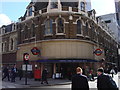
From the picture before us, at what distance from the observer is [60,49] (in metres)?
19.4

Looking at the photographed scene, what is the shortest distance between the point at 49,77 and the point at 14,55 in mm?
10288

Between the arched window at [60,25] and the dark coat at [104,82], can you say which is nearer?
the dark coat at [104,82]

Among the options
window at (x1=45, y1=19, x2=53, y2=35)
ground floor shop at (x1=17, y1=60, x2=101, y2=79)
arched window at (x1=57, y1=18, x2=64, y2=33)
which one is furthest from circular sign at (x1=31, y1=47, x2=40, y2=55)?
arched window at (x1=57, y1=18, x2=64, y2=33)

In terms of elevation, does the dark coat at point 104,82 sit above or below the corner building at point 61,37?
below

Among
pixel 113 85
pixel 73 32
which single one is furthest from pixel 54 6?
pixel 113 85

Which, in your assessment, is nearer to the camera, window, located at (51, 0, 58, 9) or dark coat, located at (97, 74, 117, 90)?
dark coat, located at (97, 74, 117, 90)

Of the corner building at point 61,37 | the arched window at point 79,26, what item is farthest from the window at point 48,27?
the arched window at point 79,26

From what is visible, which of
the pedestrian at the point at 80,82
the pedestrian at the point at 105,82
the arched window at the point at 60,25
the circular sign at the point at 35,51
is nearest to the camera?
the pedestrian at the point at 105,82

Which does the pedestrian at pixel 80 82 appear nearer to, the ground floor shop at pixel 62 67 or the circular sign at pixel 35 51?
the circular sign at pixel 35 51

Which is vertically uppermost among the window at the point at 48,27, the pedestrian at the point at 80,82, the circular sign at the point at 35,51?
the window at the point at 48,27

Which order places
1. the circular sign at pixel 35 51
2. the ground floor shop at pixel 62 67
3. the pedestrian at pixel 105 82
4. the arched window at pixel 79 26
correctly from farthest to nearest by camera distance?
the arched window at pixel 79 26, the ground floor shop at pixel 62 67, the circular sign at pixel 35 51, the pedestrian at pixel 105 82

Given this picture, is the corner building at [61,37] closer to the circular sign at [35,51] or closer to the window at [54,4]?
the window at [54,4]

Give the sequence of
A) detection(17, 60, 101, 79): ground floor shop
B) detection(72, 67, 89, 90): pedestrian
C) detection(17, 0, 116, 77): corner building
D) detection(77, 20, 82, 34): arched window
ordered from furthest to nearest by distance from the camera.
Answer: detection(77, 20, 82, 34): arched window
detection(17, 60, 101, 79): ground floor shop
detection(17, 0, 116, 77): corner building
detection(72, 67, 89, 90): pedestrian

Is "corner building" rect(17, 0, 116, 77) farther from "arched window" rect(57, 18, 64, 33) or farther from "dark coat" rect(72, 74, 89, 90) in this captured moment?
"dark coat" rect(72, 74, 89, 90)
